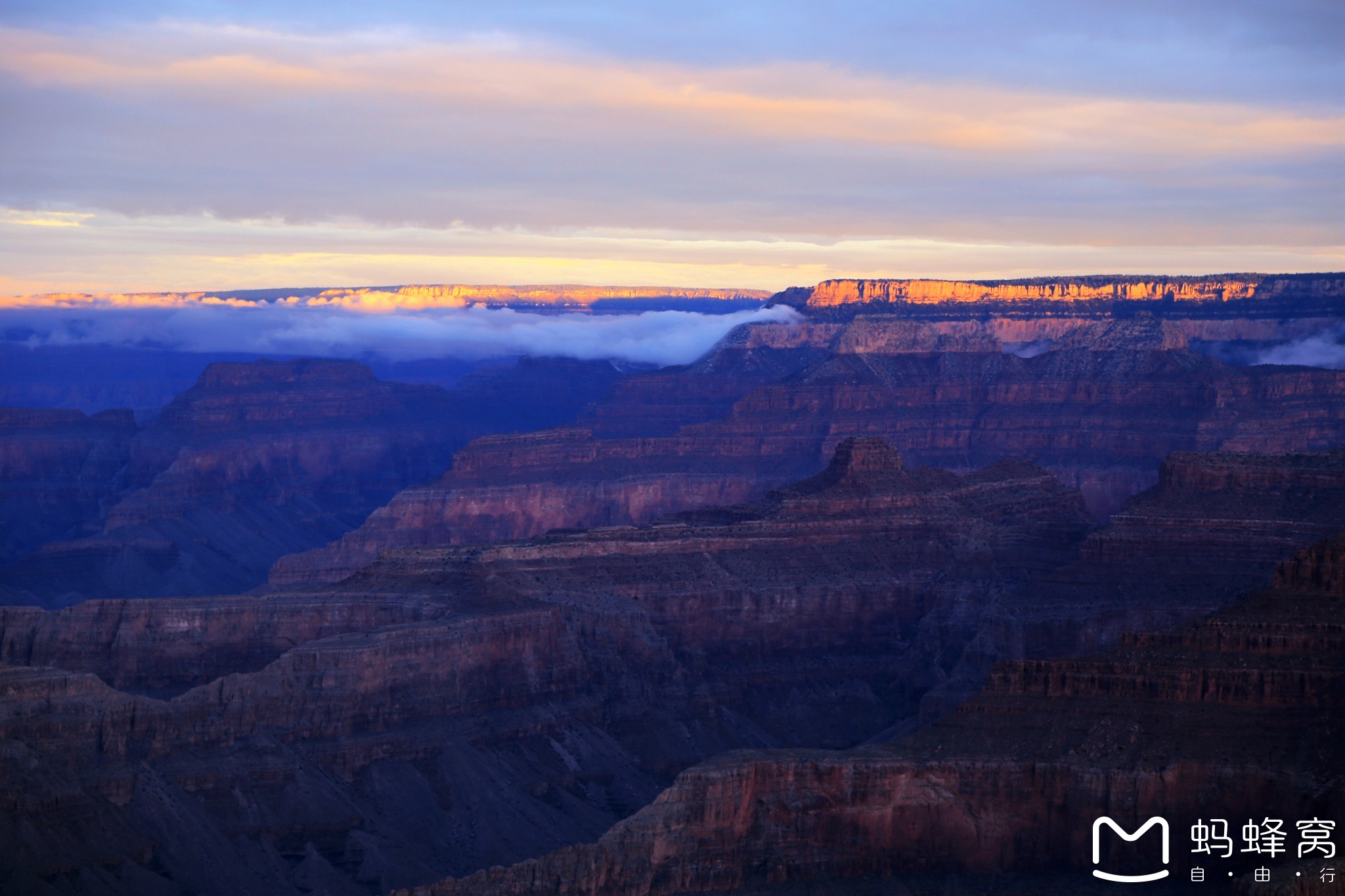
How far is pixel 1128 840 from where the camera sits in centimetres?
7325

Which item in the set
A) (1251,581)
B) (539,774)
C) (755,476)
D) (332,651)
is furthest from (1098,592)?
(755,476)

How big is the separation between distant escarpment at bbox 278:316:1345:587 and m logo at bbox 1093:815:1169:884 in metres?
82.4

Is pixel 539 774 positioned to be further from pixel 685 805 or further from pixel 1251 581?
pixel 1251 581

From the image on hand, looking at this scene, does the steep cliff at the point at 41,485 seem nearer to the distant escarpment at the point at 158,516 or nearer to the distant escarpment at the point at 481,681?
the distant escarpment at the point at 158,516

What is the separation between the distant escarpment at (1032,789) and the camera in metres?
73.1

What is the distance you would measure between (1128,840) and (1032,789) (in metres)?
3.32

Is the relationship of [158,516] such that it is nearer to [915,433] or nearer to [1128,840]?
[915,433]

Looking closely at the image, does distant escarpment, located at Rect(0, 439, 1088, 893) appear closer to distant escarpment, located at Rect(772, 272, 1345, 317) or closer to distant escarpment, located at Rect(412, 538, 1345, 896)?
distant escarpment, located at Rect(412, 538, 1345, 896)

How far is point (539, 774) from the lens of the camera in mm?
98062

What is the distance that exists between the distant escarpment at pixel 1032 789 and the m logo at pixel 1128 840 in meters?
0.20

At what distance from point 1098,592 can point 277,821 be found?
39.6 meters

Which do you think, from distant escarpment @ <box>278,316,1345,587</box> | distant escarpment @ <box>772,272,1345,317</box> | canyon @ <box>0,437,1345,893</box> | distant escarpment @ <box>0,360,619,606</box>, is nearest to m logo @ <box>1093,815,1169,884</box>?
canyon @ <box>0,437,1345,893</box>

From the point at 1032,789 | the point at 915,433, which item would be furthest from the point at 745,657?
the point at 915,433

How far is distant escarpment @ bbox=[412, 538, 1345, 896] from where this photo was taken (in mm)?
73125
